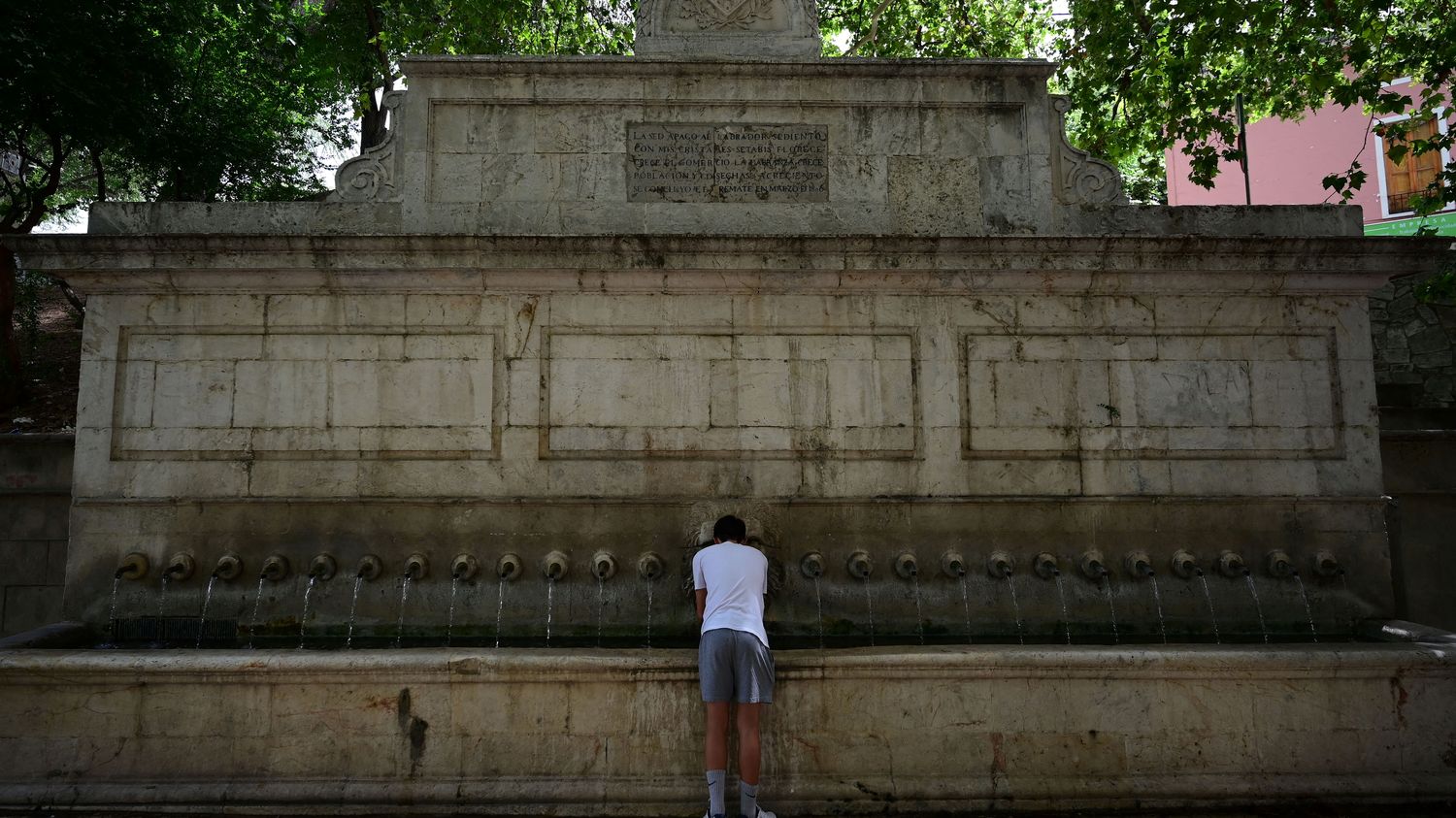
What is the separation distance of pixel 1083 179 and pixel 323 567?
7340mm

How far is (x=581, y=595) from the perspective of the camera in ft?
22.5

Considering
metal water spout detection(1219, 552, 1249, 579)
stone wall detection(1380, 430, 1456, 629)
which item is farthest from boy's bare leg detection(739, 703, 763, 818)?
stone wall detection(1380, 430, 1456, 629)

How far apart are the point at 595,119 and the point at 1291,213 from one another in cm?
626

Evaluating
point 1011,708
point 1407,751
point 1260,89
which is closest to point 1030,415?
point 1011,708

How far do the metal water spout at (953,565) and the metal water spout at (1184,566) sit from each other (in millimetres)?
1768

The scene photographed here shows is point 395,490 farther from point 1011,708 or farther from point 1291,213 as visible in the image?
point 1291,213

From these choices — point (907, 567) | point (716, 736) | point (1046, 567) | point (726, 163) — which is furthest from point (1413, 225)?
point (716, 736)

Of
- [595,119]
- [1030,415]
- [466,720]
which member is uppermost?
[595,119]

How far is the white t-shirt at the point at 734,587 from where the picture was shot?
485 centimetres

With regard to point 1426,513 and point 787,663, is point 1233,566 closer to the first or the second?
point 1426,513

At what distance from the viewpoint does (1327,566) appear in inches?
273

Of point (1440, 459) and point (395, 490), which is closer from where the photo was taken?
point (395, 490)

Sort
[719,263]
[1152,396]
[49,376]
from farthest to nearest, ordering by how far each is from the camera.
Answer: [49,376]
[1152,396]
[719,263]

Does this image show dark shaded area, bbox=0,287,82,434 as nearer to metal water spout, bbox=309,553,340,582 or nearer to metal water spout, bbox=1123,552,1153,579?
metal water spout, bbox=309,553,340,582
